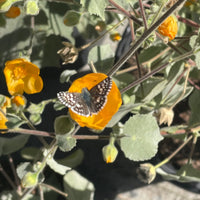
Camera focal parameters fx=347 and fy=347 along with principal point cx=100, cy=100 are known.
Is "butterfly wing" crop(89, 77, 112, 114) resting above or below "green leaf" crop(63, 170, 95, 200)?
above

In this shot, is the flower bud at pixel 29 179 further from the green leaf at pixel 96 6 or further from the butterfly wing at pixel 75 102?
the green leaf at pixel 96 6

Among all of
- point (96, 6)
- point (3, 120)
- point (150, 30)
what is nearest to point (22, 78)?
point (3, 120)

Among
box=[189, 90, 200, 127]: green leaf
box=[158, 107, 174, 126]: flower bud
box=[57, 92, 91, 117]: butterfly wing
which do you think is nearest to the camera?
box=[57, 92, 91, 117]: butterfly wing

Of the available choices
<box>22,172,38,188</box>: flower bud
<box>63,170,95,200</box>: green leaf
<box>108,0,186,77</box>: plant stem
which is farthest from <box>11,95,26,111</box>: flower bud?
<box>63,170,95,200</box>: green leaf

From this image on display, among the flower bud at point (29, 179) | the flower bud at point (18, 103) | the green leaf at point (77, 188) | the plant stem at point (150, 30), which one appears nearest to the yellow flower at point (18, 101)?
the flower bud at point (18, 103)

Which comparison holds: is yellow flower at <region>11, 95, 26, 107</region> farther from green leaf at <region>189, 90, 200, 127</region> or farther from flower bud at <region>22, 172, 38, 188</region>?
green leaf at <region>189, 90, 200, 127</region>

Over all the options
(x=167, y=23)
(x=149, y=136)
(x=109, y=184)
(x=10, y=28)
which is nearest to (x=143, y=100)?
(x=149, y=136)
